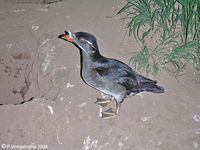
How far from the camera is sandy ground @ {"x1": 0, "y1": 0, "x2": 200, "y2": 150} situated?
12.4ft

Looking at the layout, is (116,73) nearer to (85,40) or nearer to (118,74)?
(118,74)

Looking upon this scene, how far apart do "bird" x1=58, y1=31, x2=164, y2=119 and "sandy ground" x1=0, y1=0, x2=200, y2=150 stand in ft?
0.74

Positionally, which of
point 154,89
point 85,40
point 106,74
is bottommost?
point 154,89

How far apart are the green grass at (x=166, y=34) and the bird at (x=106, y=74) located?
62 cm

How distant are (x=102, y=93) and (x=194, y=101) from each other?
99 centimetres

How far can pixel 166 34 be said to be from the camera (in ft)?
15.8

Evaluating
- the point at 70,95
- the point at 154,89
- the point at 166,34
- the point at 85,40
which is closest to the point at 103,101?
the point at 70,95

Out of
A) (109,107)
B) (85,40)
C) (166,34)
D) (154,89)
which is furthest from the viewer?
(166,34)

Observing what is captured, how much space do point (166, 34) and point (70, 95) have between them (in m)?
1.50

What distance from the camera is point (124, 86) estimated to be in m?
3.87

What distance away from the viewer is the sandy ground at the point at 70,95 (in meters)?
3.78

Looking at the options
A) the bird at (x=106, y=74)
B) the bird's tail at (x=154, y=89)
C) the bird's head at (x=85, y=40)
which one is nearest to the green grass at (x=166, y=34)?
the bird's tail at (x=154, y=89)

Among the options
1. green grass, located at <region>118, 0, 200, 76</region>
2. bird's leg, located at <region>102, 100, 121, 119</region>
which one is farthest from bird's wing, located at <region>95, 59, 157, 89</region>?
green grass, located at <region>118, 0, 200, 76</region>

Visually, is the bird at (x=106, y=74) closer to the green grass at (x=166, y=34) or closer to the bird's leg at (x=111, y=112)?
the bird's leg at (x=111, y=112)
